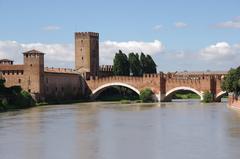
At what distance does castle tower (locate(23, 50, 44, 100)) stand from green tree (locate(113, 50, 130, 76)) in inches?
366

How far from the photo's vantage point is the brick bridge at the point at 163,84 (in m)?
40.8

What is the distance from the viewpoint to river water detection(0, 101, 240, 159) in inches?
593

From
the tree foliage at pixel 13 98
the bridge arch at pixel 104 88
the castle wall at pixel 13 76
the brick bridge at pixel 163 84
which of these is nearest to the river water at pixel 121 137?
the tree foliage at pixel 13 98

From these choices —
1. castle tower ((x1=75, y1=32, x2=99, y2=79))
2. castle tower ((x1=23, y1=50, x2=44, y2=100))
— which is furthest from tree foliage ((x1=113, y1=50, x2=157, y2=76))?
castle tower ((x1=23, y1=50, x2=44, y2=100))

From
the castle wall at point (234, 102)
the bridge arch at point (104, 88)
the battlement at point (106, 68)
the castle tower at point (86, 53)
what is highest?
the castle tower at point (86, 53)

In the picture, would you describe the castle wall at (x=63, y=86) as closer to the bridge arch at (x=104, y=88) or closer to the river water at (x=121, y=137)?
the bridge arch at (x=104, y=88)

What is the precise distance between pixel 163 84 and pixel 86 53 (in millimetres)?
9228

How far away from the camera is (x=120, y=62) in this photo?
4788 centimetres

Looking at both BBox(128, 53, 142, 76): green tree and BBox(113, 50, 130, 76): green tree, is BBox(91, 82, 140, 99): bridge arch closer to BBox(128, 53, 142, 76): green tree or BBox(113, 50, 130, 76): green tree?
BBox(113, 50, 130, 76): green tree

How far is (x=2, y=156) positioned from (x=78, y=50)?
35283 millimetres

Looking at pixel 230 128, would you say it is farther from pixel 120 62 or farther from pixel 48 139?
pixel 120 62

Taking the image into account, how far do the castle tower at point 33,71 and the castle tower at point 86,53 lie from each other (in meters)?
9.99

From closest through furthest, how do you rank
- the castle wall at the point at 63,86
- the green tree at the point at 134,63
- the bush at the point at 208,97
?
the bush at the point at 208,97, the castle wall at the point at 63,86, the green tree at the point at 134,63

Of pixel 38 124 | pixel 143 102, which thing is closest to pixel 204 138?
pixel 38 124
